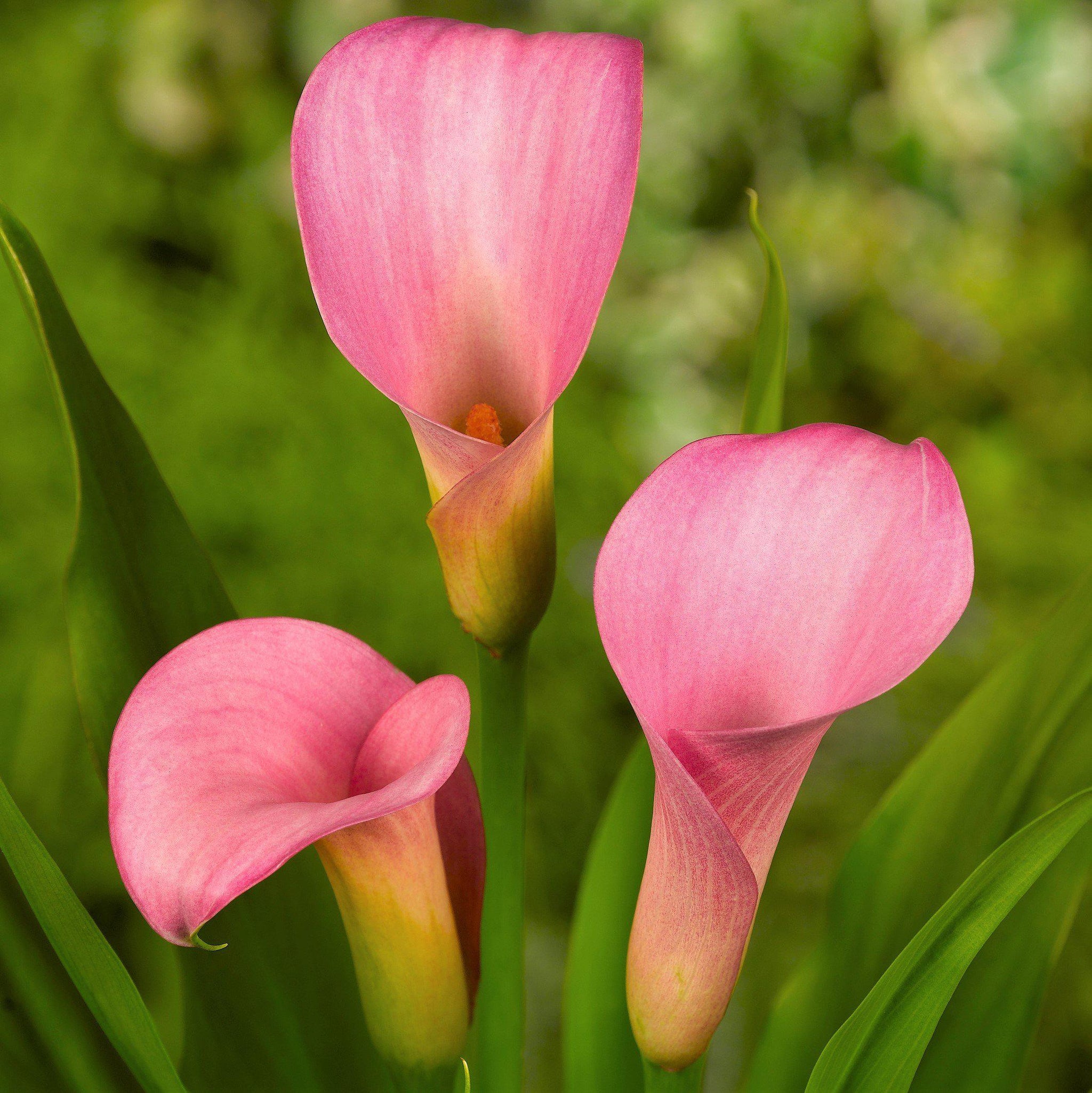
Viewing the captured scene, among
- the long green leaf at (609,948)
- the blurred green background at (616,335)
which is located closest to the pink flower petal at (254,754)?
the long green leaf at (609,948)

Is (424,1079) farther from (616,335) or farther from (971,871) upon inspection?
(616,335)

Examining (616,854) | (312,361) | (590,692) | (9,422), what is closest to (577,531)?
(590,692)

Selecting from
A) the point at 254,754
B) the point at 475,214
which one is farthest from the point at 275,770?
the point at 475,214

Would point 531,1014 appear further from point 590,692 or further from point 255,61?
point 255,61

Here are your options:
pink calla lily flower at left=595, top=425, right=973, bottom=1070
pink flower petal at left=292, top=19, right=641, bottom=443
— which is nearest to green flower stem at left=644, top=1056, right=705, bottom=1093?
pink calla lily flower at left=595, top=425, right=973, bottom=1070

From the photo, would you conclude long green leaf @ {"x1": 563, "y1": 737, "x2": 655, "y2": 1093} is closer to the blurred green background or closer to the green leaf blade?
the green leaf blade

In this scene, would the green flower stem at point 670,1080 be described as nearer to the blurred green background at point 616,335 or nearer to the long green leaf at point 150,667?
the long green leaf at point 150,667

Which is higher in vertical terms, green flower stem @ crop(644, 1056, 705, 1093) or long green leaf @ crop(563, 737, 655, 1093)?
green flower stem @ crop(644, 1056, 705, 1093)
